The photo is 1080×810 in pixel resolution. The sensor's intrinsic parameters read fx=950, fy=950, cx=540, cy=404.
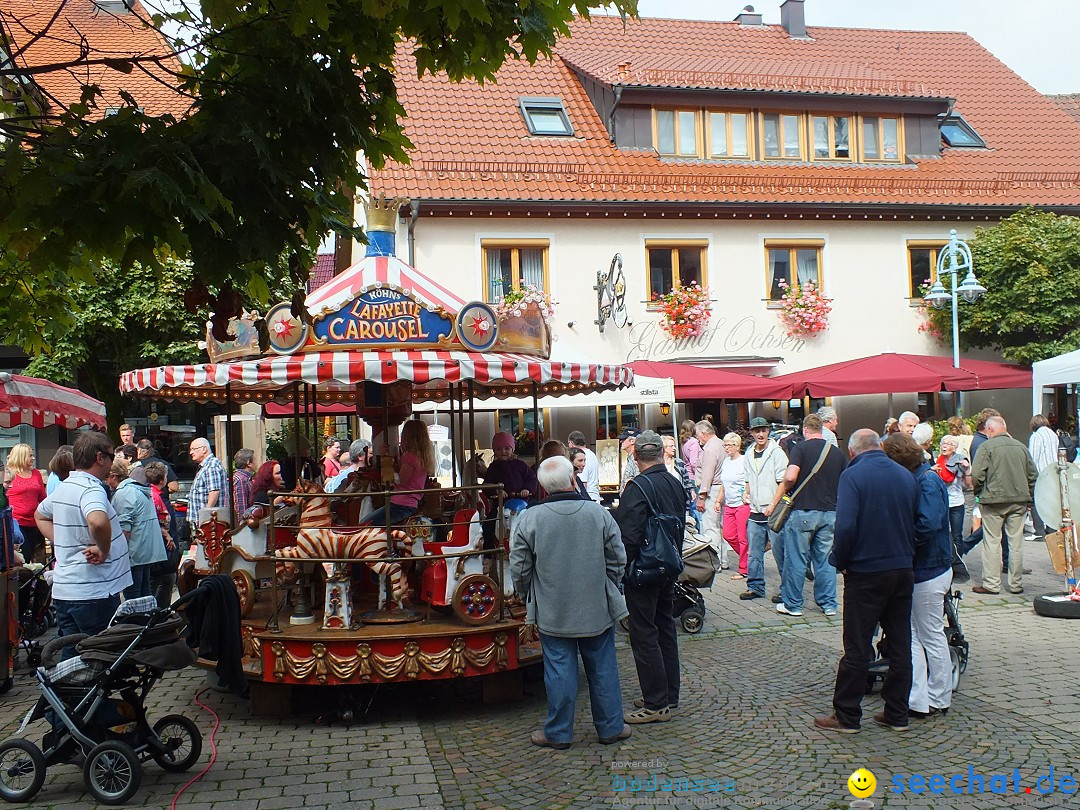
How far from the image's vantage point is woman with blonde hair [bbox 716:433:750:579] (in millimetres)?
10789

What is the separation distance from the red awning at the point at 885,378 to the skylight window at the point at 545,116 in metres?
8.20

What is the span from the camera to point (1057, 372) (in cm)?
1366

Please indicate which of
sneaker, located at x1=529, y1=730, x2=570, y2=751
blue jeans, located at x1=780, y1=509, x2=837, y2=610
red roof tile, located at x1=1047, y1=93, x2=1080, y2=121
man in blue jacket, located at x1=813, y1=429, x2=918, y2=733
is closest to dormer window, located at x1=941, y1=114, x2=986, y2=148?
red roof tile, located at x1=1047, y1=93, x2=1080, y2=121

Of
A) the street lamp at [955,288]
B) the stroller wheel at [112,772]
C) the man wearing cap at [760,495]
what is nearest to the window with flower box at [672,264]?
the street lamp at [955,288]

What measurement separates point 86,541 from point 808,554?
642cm

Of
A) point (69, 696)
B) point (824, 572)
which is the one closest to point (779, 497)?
point (824, 572)

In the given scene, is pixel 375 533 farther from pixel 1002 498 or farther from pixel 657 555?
pixel 1002 498

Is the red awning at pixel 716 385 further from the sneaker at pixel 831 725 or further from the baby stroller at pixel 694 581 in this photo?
the sneaker at pixel 831 725

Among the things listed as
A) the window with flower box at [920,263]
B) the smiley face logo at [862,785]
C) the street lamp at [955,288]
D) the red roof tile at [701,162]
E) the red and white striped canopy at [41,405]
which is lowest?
the smiley face logo at [862,785]

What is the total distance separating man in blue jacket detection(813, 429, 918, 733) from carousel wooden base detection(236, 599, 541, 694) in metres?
2.25

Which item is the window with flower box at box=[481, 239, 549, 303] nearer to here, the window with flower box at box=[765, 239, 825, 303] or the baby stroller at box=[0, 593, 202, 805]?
the window with flower box at box=[765, 239, 825, 303]

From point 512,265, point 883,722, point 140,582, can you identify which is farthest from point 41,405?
point 512,265

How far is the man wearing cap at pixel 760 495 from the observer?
10.1 meters

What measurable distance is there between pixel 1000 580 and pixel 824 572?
7.05 ft
